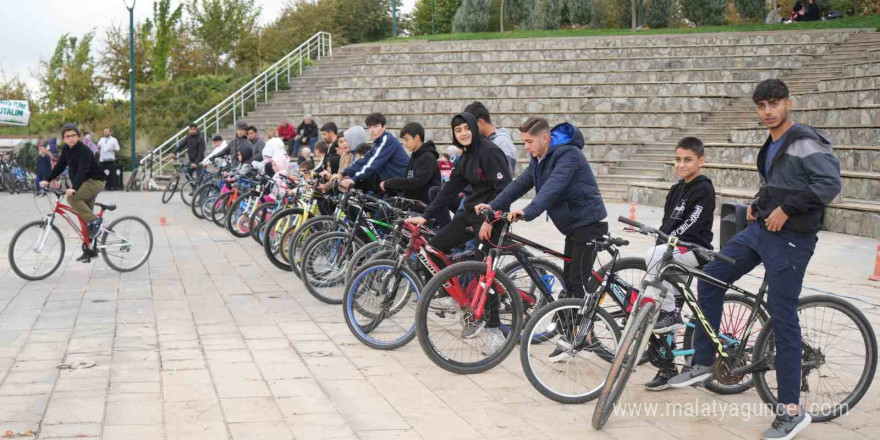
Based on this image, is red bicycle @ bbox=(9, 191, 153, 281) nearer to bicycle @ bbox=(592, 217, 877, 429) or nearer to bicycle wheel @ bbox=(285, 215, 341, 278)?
bicycle wheel @ bbox=(285, 215, 341, 278)

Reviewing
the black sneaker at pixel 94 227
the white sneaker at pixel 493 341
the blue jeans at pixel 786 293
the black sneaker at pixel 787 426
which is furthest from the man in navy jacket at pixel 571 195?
the black sneaker at pixel 94 227

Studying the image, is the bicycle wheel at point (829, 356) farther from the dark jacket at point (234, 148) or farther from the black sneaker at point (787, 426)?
the dark jacket at point (234, 148)

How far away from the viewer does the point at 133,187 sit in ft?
93.6

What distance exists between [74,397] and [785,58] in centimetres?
2563

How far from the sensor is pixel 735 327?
5.51 metres

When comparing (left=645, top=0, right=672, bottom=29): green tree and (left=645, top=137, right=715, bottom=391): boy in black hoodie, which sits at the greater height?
(left=645, top=0, right=672, bottom=29): green tree

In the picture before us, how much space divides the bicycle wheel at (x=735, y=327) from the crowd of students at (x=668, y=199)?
11cm

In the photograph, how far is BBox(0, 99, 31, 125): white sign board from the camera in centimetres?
3966

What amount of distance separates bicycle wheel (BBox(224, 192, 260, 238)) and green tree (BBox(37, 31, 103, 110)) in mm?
32772

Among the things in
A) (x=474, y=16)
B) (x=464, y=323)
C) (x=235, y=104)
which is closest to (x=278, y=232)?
(x=464, y=323)

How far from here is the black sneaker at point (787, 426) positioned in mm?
4863

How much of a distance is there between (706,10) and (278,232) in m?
32.1

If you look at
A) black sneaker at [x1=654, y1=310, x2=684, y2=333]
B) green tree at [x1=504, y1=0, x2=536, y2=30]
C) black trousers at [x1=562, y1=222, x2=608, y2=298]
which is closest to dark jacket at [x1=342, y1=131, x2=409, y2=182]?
black trousers at [x1=562, y1=222, x2=608, y2=298]

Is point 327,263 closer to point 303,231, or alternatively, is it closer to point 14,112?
point 303,231
